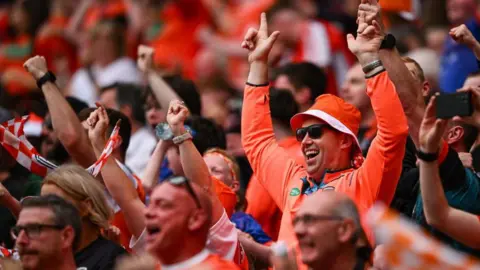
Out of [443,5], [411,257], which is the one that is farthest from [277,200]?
[443,5]

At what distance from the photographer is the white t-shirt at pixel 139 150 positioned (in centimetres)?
1044

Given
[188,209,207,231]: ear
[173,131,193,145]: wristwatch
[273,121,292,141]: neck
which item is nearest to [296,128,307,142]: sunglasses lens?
[173,131,193,145]: wristwatch

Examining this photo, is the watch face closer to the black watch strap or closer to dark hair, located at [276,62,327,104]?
the black watch strap

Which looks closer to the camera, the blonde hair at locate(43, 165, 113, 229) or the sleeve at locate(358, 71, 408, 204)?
the sleeve at locate(358, 71, 408, 204)

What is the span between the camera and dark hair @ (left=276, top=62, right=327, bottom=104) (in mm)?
10086

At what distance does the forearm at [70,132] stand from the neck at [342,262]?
2.72 metres

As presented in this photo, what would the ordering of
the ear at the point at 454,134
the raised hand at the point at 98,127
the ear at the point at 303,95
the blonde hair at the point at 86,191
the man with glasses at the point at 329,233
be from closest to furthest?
the man with glasses at the point at 329,233, the blonde hair at the point at 86,191, the ear at the point at 454,134, the raised hand at the point at 98,127, the ear at the point at 303,95

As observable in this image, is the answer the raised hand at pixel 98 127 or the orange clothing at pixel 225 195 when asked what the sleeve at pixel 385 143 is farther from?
the raised hand at pixel 98 127

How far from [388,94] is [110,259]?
5.53 ft

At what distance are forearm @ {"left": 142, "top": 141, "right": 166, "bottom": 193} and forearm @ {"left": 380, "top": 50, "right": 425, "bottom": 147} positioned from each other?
76.0 inches

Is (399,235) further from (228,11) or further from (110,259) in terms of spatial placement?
(228,11)

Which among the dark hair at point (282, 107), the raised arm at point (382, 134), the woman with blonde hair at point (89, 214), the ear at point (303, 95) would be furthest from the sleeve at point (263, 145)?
the ear at point (303, 95)

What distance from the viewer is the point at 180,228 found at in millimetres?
6348

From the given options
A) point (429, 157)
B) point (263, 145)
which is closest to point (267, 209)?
point (263, 145)
